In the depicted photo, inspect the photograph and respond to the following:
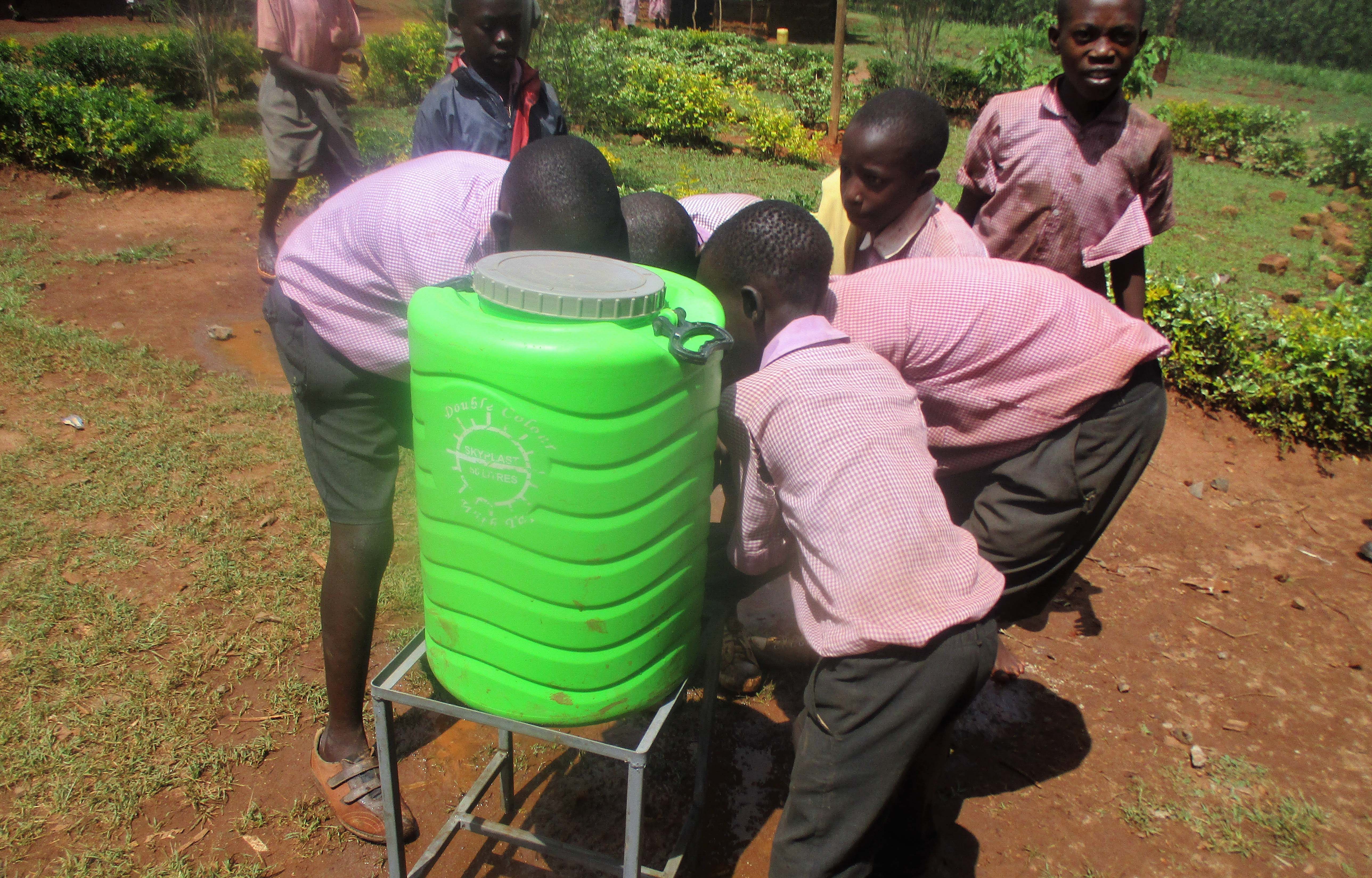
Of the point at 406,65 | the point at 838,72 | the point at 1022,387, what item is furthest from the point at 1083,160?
the point at 406,65

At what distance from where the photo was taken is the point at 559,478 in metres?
1.34

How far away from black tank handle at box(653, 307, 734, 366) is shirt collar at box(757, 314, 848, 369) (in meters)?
0.31

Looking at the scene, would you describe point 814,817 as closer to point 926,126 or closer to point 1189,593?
point 926,126

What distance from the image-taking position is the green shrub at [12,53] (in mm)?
8141

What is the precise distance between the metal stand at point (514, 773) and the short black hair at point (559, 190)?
830mm

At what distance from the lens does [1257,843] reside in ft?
8.16

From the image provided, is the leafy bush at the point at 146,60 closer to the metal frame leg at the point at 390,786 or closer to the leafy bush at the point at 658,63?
the leafy bush at the point at 658,63

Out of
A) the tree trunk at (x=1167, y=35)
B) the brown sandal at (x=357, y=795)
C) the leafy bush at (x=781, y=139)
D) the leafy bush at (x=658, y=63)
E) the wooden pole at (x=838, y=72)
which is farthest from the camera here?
the tree trunk at (x=1167, y=35)

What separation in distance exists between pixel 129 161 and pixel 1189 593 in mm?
7476

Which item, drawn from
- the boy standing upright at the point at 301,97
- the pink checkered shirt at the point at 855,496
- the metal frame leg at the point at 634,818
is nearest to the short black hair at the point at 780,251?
the pink checkered shirt at the point at 855,496

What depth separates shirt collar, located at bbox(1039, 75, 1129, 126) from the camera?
2.82 m

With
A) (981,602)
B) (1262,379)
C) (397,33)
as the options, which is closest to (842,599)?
(981,602)

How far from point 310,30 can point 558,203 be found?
4230 millimetres

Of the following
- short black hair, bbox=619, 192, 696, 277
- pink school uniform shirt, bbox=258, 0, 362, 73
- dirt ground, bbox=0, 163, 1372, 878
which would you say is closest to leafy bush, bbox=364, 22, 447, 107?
pink school uniform shirt, bbox=258, 0, 362, 73
